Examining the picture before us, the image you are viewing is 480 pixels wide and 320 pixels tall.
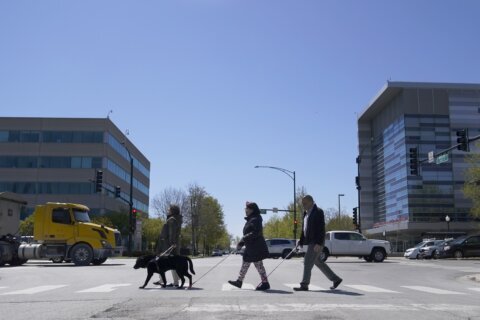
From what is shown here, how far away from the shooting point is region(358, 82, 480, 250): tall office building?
90.0 meters

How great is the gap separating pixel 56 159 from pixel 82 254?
5200cm

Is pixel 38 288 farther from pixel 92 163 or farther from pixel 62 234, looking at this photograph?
pixel 92 163

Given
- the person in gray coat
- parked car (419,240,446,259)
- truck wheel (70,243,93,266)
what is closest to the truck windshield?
truck wheel (70,243,93,266)

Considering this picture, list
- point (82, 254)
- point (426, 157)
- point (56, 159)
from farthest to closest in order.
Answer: point (426, 157) < point (56, 159) < point (82, 254)

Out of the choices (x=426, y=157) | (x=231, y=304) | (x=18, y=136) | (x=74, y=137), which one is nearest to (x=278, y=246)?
(x=231, y=304)

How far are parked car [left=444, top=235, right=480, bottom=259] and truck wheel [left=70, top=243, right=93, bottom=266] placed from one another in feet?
77.9

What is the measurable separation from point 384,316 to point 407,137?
87.2 metres

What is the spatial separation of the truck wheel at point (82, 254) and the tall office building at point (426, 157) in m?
66.4

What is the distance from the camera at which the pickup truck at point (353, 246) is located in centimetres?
3266

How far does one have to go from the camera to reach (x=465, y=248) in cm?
3628

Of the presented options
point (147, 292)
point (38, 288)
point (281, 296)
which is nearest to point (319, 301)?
point (281, 296)

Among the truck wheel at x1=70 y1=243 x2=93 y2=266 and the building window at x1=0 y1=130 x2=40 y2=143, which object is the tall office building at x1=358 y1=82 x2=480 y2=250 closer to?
the building window at x1=0 y1=130 x2=40 y2=143

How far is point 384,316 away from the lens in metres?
8.06

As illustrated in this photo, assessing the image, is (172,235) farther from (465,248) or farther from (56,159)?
(56,159)
